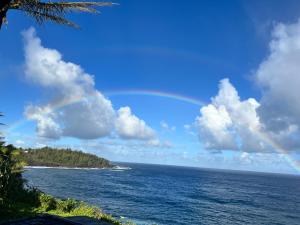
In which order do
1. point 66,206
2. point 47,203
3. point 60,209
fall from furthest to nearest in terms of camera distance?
point 47,203 → point 66,206 → point 60,209

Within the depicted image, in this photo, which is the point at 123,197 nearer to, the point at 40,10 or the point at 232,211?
the point at 232,211

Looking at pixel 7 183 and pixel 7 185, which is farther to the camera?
pixel 7 185

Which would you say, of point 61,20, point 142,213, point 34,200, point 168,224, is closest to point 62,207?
point 34,200

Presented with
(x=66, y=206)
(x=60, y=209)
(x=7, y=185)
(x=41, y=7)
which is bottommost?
(x=60, y=209)

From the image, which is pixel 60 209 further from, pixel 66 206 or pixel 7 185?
pixel 7 185

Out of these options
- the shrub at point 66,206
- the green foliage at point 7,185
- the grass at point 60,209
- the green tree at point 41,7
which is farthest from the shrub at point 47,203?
the green tree at point 41,7

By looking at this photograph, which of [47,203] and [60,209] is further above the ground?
[47,203]

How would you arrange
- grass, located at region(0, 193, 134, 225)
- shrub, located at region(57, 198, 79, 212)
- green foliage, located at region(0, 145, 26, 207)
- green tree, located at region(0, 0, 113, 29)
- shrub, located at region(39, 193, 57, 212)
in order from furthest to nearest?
shrub, located at region(57, 198, 79, 212) → shrub, located at region(39, 193, 57, 212) → green foliage, located at region(0, 145, 26, 207) → grass, located at region(0, 193, 134, 225) → green tree, located at region(0, 0, 113, 29)

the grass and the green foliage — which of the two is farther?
the green foliage

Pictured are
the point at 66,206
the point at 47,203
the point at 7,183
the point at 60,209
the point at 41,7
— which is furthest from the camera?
the point at 47,203

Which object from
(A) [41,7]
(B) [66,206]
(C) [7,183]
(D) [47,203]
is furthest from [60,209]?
(A) [41,7]

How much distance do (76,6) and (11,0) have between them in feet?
6.53

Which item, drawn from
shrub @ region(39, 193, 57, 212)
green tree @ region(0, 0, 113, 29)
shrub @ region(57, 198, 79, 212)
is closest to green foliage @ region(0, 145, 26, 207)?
shrub @ region(39, 193, 57, 212)

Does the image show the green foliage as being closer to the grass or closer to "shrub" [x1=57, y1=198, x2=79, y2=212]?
the grass
